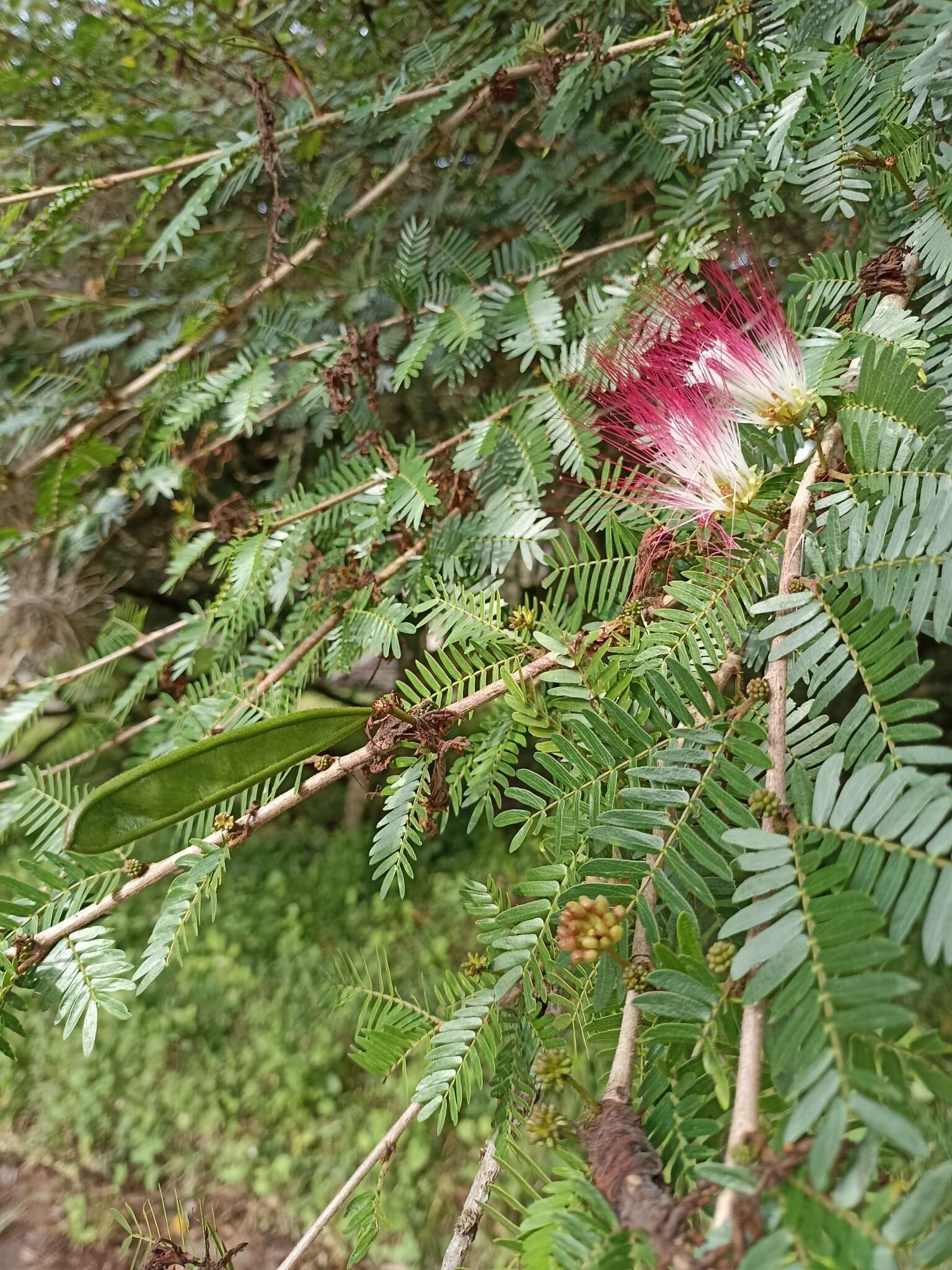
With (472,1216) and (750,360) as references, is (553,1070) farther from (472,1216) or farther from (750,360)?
(750,360)

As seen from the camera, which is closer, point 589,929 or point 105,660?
point 589,929

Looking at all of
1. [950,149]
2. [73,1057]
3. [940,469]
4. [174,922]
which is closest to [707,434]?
[940,469]

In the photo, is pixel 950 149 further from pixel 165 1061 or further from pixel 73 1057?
pixel 73 1057

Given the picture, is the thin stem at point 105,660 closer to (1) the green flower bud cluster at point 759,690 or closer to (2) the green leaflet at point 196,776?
(2) the green leaflet at point 196,776

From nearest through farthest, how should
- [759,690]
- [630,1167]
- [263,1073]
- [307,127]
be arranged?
[630,1167], [759,690], [307,127], [263,1073]

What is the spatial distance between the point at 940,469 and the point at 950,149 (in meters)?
0.35

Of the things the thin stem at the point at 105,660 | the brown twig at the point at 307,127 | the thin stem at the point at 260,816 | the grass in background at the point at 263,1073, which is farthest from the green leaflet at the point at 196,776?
the grass in background at the point at 263,1073

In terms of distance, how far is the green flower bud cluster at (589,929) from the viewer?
1.26ft

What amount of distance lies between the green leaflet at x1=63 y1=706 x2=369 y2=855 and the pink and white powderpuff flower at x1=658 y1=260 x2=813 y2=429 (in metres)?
0.37

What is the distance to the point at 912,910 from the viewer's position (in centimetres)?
31

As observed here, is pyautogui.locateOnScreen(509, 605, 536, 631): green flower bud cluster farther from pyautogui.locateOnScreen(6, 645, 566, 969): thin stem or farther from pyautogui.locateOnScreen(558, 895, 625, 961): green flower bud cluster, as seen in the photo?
pyautogui.locateOnScreen(558, 895, 625, 961): green flower bud cluster

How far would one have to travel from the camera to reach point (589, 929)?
0.39 meters

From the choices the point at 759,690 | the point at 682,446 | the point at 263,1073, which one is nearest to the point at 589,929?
the point at 759,690

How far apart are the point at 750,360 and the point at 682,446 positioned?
0.26 feet
